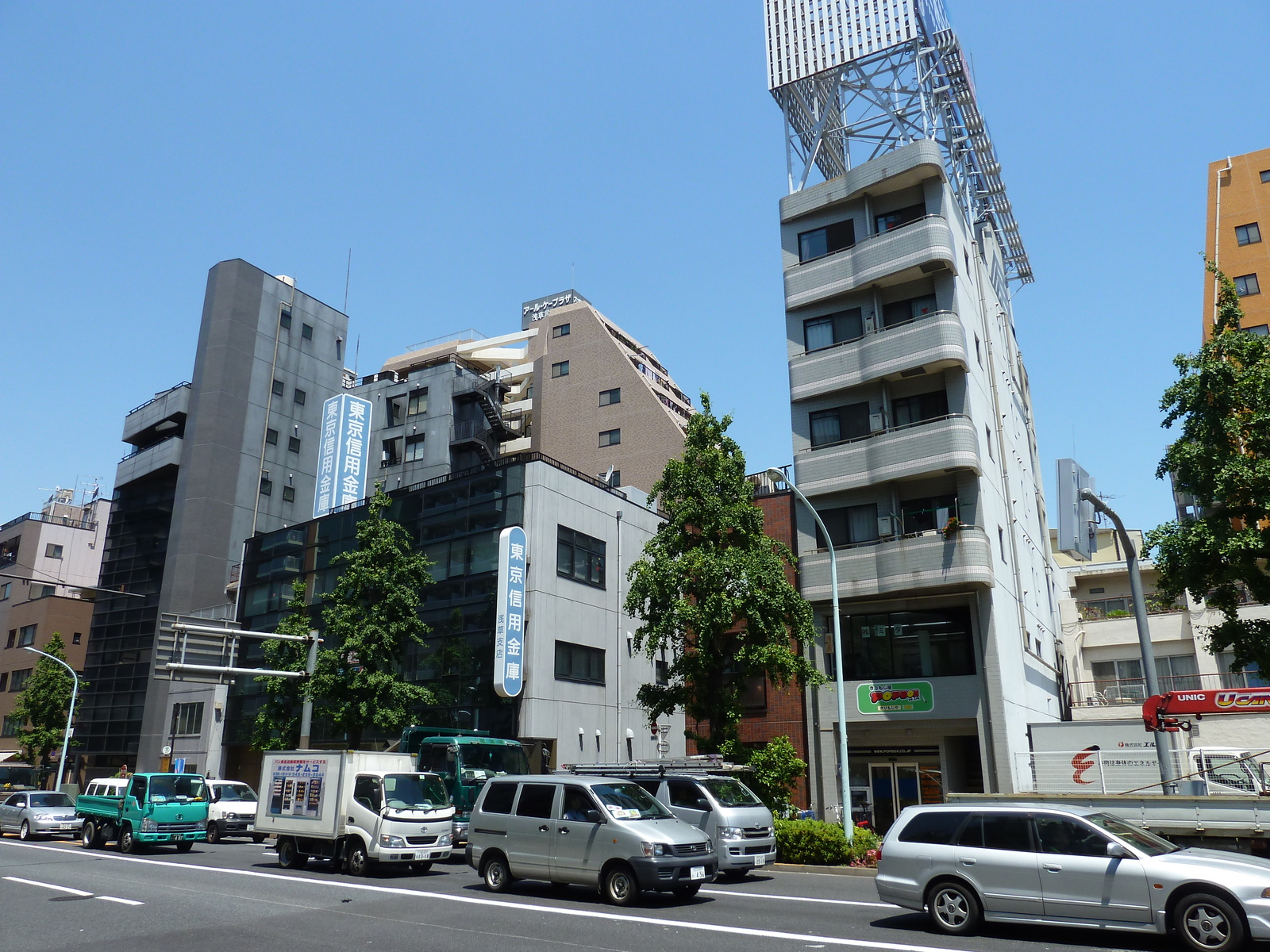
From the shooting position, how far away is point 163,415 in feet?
203

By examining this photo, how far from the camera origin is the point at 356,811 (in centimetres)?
1884

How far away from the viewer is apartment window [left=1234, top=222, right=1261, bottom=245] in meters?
50.8

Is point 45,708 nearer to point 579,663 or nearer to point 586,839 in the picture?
point 579,663

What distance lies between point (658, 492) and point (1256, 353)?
15180 mm

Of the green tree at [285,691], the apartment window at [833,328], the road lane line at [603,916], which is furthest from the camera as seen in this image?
the green tree at [285,691]

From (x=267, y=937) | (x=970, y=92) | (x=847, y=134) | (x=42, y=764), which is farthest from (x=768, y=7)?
(x=42, y=764)

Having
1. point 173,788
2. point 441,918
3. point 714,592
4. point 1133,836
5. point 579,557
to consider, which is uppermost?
point 579,557

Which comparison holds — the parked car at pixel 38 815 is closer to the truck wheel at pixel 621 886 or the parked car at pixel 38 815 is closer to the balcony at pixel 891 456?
the truck wheel at pixel 621 886

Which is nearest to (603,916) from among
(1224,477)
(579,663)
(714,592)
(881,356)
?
(714,592)

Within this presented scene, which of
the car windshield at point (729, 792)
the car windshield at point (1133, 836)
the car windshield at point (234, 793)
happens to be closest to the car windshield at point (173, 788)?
the car windshield at point (234, 793)

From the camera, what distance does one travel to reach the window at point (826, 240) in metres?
33.5

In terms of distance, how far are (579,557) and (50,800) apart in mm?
20289

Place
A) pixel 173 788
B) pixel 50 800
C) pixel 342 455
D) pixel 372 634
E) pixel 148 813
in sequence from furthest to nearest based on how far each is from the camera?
pixel 342 455
pixel 50 800
pixel 372 634
pixel 173 788
pixel 148 813

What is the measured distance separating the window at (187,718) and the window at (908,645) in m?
37.8
